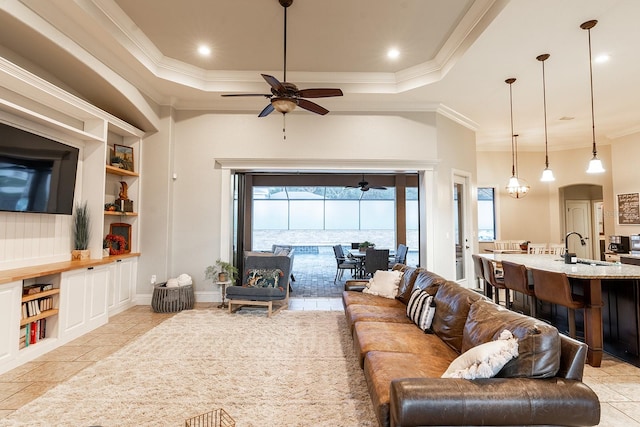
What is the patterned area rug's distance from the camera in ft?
7.49

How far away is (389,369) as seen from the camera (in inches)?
83.0

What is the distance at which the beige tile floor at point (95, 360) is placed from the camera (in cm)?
241

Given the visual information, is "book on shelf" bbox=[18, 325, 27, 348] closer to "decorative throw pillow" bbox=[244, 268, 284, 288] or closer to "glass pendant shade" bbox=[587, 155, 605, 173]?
"decorative throw pillow" bbox=[244, 268, 284, 288]

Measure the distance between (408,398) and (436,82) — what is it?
14.8 ft

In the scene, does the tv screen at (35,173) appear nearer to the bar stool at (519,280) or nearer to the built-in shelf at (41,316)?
the built-in shelf at (41,316)

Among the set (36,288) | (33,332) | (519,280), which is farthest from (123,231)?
(519,280)

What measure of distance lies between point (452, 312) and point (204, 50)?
441 centimetres

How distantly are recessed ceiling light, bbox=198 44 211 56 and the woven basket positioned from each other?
351cm

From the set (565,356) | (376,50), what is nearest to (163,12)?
(376,50)

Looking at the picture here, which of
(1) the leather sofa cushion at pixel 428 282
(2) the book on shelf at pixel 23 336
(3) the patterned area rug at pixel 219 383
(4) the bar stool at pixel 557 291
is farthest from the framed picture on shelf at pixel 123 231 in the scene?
(4) the bar stool at pixel 557 291

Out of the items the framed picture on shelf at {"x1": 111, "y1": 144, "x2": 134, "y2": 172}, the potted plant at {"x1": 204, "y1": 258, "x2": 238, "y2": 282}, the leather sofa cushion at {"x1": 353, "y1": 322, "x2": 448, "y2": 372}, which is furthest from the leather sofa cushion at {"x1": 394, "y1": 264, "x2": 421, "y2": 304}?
the framed picture on shelf at {"x1": 111, "y1": 144, "x2": 134, "y2": 172}

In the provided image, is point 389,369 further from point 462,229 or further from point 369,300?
point 462,229

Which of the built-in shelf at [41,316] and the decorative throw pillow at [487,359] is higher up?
the decorative throw pillow at [487,359]

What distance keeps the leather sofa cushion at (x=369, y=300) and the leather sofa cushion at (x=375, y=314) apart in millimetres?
120
